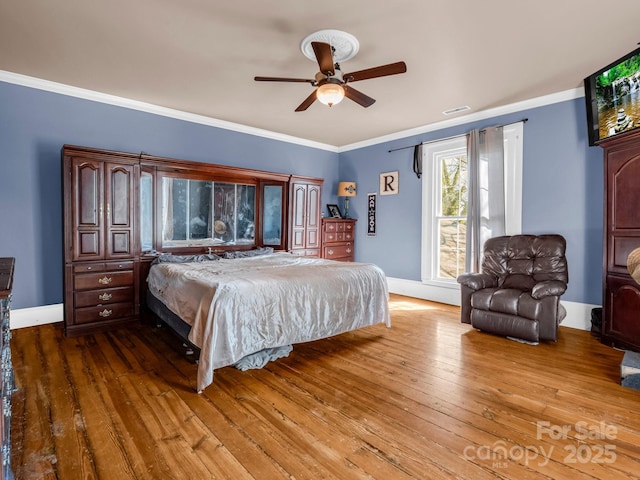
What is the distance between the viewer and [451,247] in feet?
17.0

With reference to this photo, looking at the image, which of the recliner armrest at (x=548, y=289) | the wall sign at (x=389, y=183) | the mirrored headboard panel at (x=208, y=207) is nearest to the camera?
the recliner armrest at (x=548, y=289)

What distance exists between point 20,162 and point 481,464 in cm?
491

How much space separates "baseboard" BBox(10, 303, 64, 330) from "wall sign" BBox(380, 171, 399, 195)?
4939 mm

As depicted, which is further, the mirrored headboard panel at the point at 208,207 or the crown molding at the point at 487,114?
the mirrored headboard panel at the point at 208,207

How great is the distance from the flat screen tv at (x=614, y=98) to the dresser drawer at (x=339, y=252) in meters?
3.83

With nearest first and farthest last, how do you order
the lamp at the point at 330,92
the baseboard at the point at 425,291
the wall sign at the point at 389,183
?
the lamp at the point at 330,92
the baseboard at the point at 425,291
the wall sign at the point at 389,183

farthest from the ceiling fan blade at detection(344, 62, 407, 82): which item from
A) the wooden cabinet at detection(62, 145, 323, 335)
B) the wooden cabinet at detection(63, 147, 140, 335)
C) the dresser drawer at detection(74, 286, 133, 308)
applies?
the dresser drawer at detection(74, 286, 133, 308)

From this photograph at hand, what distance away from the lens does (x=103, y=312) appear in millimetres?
3691

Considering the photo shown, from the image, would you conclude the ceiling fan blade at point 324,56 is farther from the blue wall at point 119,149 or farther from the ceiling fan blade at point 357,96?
the blue wall at point 119,149

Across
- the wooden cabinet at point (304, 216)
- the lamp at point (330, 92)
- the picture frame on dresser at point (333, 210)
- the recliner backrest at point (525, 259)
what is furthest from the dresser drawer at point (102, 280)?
the recliner backrest at point (525, 259)

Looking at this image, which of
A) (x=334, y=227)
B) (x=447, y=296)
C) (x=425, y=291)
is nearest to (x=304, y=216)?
(x=334, y=227)

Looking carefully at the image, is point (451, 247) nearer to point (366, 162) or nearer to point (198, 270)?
point (366, 162)

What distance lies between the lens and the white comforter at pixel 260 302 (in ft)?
8.16

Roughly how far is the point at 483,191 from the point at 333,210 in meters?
2.84
